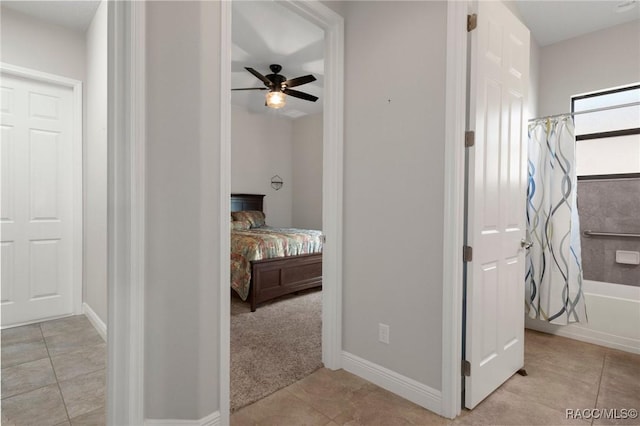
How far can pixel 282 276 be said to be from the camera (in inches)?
150

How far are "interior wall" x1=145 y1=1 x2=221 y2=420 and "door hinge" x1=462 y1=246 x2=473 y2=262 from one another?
135 cm

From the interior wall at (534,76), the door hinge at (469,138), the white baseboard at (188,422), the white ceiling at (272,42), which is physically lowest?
the white baseboard at (188,422)

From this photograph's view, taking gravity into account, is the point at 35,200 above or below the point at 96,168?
below

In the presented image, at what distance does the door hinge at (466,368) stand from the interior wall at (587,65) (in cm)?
269

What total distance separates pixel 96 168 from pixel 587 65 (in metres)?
4.55

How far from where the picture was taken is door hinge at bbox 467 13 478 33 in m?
1.77

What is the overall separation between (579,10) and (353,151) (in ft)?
7.53

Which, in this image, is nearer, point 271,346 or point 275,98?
point 271,346

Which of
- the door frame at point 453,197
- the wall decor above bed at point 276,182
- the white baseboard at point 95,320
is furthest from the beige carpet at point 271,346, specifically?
the wall decor above bed at point 276,182

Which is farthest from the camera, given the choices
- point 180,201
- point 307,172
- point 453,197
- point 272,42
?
point 307,172

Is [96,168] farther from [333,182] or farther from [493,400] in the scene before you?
[493,400]

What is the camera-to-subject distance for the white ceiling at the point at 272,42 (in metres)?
2.91

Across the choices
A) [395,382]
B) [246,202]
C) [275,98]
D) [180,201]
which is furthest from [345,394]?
[246,202]

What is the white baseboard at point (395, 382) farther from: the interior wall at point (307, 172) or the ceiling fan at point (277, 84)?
the interior wall at point (307, 172)
